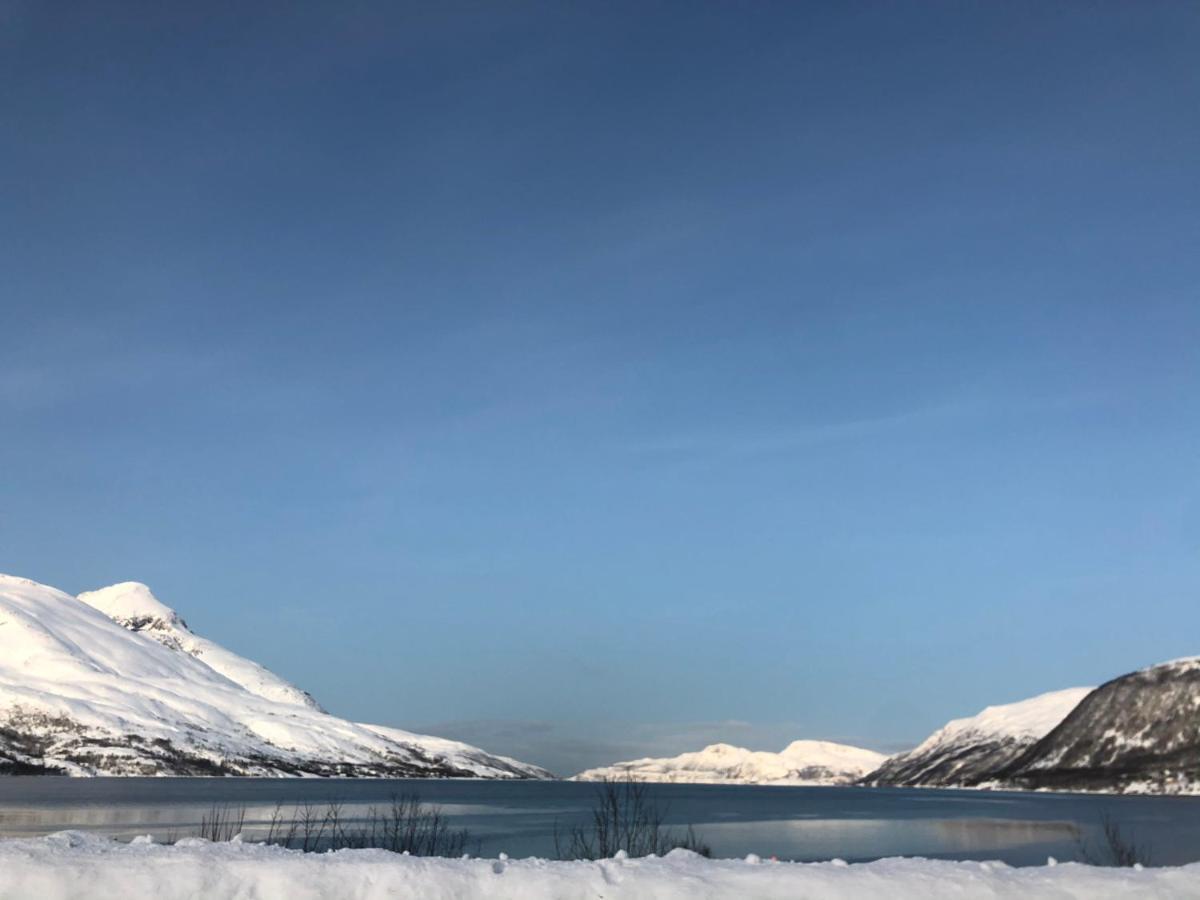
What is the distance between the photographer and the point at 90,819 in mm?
105562

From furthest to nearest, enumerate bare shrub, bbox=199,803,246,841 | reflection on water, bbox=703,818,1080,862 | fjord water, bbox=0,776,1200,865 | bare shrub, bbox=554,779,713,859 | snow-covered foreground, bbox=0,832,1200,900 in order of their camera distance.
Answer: reflection on water, bbox=703,818,1080,862, fjord water, bbox=0,776,1200,865, bare shrub, bbox=199,803,246,841, bare shrub, bbox=554,779,713,859, snow-covered foreground, bbox=0,832,1200,900

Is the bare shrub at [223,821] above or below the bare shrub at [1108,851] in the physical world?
above

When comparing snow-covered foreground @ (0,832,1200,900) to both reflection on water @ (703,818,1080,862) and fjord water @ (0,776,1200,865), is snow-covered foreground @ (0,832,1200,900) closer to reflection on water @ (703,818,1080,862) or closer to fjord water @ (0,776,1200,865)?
fjord water @ (0,776,1200,865)

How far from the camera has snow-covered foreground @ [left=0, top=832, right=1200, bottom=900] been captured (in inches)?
740

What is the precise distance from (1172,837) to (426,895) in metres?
111

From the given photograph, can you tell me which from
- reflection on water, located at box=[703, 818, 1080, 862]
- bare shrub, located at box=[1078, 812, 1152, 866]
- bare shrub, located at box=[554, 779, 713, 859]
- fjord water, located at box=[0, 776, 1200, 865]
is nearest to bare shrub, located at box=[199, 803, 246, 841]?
fjord water, located at box=[0, 776, 1200, 865]

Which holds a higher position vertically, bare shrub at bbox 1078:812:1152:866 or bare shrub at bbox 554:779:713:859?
bare shrub at bbox 554:779:713:859

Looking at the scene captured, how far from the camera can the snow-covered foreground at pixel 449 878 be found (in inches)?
740

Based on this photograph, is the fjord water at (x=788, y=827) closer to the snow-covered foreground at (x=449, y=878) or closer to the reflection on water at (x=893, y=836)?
the reflection on water at (x=893, y=836)

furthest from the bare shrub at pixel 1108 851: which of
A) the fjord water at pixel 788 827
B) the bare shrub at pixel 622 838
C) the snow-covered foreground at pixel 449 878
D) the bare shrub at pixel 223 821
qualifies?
the bare shrub at pixel 223 821

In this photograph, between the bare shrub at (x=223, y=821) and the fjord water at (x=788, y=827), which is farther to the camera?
the fjord water at (x=788, y=827)

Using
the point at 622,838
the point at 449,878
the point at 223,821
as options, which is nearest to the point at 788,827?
the point at 622,838

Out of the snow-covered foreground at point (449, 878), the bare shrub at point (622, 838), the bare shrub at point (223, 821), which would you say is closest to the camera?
the snow-covered foreground at point (449, 878)

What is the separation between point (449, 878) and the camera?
19594mm
